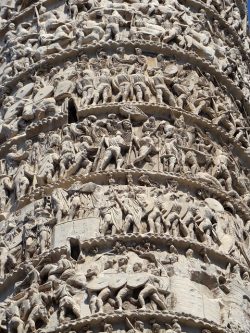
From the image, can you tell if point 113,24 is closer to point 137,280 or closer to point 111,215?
point 111,215

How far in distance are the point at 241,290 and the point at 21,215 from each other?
188cm

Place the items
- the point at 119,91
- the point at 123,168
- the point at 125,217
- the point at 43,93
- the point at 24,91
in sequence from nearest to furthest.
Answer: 1. the point at 125,217
2. the point at 123,168
3. the point at 119,91
4. the point at 43,93
5. the point at 24,91

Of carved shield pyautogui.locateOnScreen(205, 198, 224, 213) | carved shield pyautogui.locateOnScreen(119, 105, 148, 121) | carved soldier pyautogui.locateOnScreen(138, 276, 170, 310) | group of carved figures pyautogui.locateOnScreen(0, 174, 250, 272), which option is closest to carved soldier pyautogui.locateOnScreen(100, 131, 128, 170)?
group of carved figures pyautogui.locateOnScreen(0, 174, 250, 272)

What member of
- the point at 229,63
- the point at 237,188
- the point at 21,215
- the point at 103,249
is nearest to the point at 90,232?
the point at 103,249

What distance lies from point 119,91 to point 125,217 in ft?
5.82

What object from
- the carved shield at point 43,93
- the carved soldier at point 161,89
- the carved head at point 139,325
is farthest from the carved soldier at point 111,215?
the carved shield at point 43,93

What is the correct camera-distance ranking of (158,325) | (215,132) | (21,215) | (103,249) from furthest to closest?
1. (215,132)
2. (21,215)
3. (103,249)
4. (158,325)

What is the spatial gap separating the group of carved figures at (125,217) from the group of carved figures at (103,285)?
21 cm

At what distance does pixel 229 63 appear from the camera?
1246 cm

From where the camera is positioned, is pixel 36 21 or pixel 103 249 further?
pixel 36 21

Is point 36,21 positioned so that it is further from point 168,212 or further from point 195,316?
point 195,316

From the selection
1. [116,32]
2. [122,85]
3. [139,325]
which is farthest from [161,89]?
[139,325]

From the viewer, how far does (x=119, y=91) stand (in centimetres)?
1119

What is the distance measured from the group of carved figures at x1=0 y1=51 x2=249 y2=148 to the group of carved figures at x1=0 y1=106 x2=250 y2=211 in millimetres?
275
